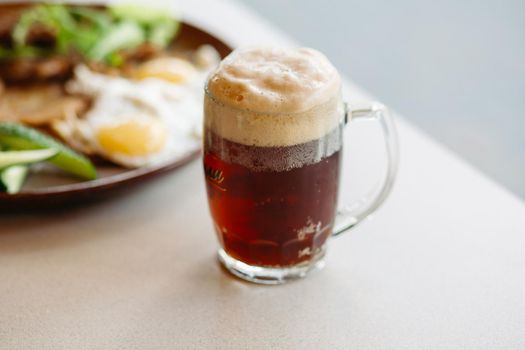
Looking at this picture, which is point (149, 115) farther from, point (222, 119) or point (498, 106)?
point (498, 106)

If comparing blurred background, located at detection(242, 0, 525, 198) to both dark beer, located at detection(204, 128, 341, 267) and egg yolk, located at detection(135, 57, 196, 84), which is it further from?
dark beer, located at detection(204, 128, 341, 267)

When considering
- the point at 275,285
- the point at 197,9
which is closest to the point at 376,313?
the point at 275,285

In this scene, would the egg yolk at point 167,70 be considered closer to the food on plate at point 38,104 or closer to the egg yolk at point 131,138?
the food on plate at point 38,104

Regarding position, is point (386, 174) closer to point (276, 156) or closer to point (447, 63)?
point (276, 156)

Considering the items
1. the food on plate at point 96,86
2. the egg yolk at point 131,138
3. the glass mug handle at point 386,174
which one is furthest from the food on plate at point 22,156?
the glass mug handle at point 386,174

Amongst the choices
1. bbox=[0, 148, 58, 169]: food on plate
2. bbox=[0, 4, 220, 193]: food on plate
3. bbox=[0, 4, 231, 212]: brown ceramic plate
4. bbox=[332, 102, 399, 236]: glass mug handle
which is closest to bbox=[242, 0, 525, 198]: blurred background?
bbox=[0, 4, 220, 193]: food on plate

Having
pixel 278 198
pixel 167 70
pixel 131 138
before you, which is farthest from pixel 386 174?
pixel 167 70
